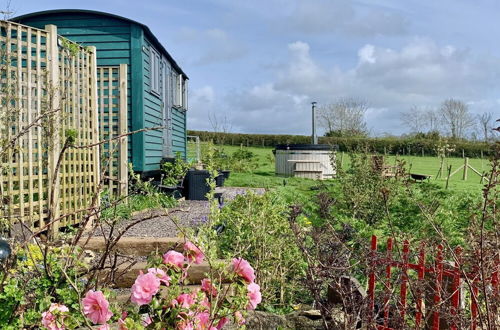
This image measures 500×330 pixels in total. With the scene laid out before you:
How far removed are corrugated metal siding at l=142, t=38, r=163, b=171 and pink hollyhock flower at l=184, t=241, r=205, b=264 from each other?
26.4 feet

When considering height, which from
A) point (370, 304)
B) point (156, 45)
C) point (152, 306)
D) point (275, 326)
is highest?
point (156, 45)

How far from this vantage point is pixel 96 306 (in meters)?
1.60

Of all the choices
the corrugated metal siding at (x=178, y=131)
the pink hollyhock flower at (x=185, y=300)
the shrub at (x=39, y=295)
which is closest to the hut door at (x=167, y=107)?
the corrugated metal siding at (x=178, y=131)

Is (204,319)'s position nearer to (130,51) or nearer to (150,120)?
(130,51)

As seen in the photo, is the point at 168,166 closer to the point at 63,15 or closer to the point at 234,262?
the point at 63,15

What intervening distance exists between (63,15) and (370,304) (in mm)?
9410

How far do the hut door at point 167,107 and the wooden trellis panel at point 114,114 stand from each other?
8.12ft

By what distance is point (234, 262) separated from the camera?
5.97ft

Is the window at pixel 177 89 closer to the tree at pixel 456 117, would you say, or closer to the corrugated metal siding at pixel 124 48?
the corrugated metal siding at pixel 124 48

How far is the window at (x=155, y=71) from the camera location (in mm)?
10406

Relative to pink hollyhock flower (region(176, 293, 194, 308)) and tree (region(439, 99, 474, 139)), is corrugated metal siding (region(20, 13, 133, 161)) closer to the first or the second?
pink hollyhock flower (region(176, 293, 194, 308))

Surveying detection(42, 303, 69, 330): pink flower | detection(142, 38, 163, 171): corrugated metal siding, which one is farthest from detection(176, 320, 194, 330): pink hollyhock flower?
detection(142, 38, 163, 171): corrugated metal siding

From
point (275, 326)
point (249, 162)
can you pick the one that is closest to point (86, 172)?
point (275, 326)

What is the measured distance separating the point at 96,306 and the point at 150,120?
29.5ft
